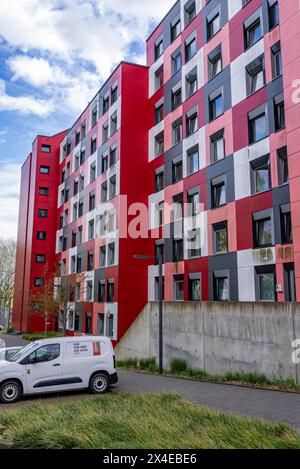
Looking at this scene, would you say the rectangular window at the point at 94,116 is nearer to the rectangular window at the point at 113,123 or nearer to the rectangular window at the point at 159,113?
the rectangular window at the point at 113,123

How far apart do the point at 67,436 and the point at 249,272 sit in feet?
46.4

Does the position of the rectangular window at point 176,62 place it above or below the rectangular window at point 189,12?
below

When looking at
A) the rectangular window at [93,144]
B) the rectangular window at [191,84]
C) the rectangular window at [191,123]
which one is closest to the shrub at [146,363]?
the rectangular window at [191,123]

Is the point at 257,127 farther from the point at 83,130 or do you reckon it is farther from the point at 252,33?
the point at 83,130

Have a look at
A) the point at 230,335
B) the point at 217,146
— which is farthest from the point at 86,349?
the point at 217,146

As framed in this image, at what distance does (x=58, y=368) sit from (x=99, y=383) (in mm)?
1467

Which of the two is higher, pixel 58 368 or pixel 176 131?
Result: pixel 176 131

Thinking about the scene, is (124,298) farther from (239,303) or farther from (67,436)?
(67,436)

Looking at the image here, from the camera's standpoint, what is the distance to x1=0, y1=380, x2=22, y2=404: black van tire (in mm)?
12125

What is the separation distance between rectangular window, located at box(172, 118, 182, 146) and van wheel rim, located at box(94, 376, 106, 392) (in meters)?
17.9

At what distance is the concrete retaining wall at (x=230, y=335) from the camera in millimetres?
13422

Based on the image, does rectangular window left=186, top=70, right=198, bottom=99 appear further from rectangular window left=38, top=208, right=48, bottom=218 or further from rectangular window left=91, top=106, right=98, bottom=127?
rectangular window left=38, top=208, right=48, bottom=218

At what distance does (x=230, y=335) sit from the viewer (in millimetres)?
15812

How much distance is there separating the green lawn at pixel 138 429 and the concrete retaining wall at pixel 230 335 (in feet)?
17.3
